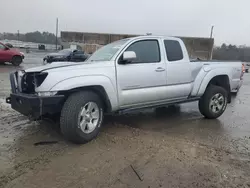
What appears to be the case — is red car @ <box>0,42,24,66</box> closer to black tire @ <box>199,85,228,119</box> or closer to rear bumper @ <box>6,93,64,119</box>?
rear bumper @ <box>6,93,64,119</box>

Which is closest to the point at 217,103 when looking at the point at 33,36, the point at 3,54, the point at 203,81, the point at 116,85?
the point at 203,81

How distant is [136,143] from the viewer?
4516 mm

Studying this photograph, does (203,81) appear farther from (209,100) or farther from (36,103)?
(36,103)

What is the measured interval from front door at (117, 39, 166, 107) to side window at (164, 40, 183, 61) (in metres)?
0.25

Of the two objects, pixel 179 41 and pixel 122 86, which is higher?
pixel 179 41

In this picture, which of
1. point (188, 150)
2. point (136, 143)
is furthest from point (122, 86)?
point (188, 150)

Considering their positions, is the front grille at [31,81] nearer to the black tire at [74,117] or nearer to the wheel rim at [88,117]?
the black tire at [74,117]

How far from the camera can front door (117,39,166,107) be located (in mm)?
4785

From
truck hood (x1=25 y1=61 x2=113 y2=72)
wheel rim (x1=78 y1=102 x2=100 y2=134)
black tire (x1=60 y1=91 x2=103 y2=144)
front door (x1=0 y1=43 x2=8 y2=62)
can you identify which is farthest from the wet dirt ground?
front door (x1=0 y1=43 x2=8 y2=62)

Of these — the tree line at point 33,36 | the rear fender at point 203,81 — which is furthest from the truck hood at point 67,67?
the tree line at point 33,36

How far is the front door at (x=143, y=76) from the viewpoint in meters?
4.79

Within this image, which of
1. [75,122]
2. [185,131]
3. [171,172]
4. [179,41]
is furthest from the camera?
[179,41]

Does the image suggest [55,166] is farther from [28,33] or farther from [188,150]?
[28,33]

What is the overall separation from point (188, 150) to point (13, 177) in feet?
8.80
